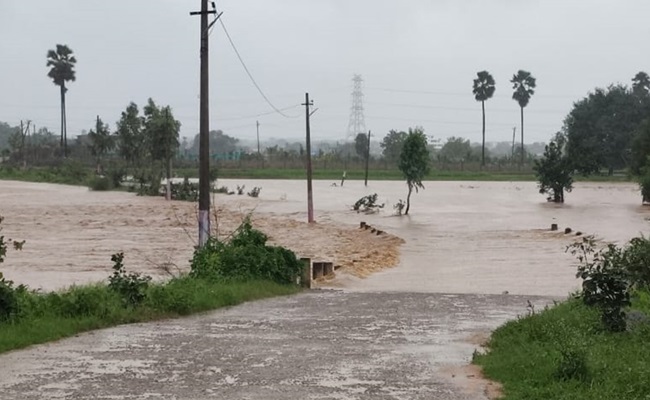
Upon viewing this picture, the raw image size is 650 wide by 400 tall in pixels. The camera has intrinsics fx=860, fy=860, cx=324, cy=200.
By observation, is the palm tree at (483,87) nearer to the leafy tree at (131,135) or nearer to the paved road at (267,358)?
the leafy tree at (131,135)

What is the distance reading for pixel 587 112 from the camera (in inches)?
3701

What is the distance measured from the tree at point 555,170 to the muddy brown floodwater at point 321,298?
4403 millimetres

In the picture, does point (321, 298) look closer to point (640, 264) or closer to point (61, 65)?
point (640, 264)

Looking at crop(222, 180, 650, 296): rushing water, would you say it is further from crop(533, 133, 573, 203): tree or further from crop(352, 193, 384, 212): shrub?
crop(533, 133, 573, 203): tree

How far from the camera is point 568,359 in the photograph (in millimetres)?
6586

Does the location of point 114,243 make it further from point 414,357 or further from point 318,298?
point 414,357

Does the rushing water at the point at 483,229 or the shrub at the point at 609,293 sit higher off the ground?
the shrub at the point at 609,293

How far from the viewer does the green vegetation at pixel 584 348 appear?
6.31 meters

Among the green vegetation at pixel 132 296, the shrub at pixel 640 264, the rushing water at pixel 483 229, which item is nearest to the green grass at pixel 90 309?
the green vegetation at pixel 132 296

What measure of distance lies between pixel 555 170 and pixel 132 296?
48381mm

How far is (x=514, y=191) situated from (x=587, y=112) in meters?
29.3

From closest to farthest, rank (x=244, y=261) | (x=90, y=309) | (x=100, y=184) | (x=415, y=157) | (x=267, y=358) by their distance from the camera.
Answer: (x=267, y=358) < (x=90, y=309) < (x=244, y=261) < (x=415, y=157) < (x=100, y=184)

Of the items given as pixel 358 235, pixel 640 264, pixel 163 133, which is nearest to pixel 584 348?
pixel 640 264

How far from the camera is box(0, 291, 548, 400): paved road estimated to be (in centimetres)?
659
